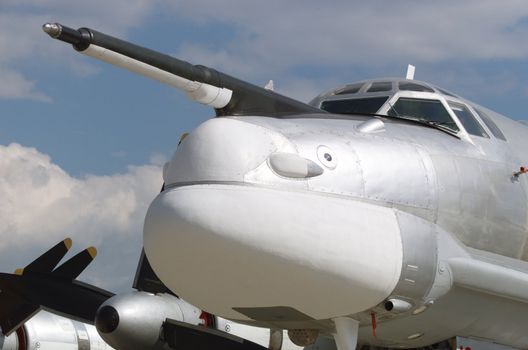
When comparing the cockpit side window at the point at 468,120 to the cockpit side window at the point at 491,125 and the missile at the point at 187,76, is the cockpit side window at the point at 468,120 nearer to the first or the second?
the cockpit side window at the point at 491,125

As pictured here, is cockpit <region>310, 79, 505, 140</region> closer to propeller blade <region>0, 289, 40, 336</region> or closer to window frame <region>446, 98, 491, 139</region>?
window frame <region>446, 98, 491, 139</region>

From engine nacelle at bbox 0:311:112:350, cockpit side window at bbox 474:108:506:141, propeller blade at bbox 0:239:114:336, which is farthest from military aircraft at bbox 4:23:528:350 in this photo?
engine nacelle at bbox 0:311:112:350

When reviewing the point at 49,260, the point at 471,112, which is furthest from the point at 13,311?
the point at 471,112

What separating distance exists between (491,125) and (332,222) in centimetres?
373

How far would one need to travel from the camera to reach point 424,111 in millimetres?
10766

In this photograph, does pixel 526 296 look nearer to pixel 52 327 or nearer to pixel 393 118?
pixel 393 118

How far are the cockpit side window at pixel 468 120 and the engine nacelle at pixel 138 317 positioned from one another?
14.0 ft

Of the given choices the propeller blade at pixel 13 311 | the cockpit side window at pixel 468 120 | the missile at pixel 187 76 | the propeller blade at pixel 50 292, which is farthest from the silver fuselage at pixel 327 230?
the propeller blade at pixel 13 311

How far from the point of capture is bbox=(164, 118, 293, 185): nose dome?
834 cm

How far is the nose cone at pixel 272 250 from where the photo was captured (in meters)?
8.03

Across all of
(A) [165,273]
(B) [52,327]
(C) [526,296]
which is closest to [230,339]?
(A) [165,273]

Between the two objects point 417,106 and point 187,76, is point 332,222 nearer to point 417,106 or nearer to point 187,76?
point 187,76

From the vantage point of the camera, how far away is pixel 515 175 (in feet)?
34.5

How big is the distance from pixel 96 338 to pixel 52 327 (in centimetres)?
113
